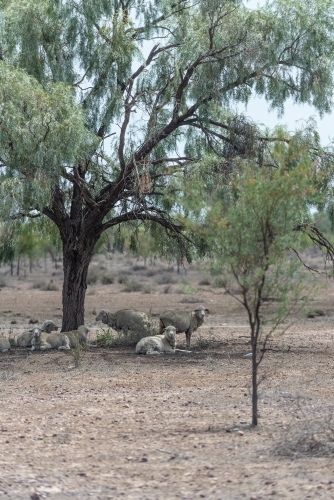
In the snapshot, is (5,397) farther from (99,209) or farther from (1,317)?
(1,317)

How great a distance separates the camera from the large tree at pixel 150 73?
17.9m

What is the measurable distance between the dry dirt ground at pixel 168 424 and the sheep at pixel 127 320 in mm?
918

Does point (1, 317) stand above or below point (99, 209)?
below

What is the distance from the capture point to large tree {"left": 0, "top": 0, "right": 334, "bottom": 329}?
17891 millimetres

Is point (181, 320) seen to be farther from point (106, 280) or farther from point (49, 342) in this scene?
point (106, 280)

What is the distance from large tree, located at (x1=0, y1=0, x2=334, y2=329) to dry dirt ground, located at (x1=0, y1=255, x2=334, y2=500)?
11.7 feet

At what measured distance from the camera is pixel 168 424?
11148 mm

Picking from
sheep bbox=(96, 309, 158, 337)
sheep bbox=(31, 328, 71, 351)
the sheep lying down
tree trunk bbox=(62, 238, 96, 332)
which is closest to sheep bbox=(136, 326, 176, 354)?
the sheep lying down

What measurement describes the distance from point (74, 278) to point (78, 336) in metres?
1.63

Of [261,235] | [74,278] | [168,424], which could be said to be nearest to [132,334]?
[74,278]

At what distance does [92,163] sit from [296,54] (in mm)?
4947

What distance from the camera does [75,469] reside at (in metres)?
9.03

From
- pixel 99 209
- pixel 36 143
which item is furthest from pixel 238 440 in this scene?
pixel 99 209

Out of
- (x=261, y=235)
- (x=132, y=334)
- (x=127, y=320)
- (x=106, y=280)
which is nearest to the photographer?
(x=261, y=235)
